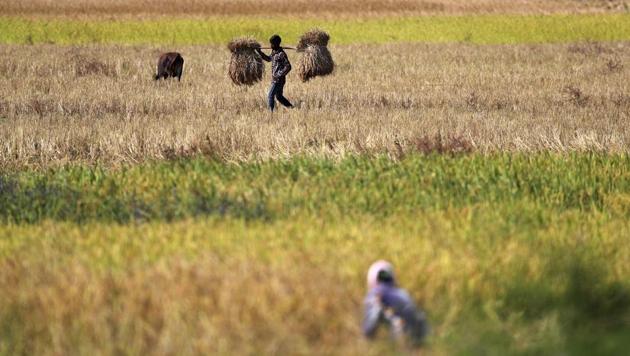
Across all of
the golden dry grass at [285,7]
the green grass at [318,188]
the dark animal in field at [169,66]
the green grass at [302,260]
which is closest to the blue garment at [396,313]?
the green grass at [302,260]

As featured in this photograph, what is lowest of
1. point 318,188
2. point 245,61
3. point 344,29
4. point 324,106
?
point 344,29

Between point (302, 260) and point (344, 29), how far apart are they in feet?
142

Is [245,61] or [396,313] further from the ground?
[396,313]

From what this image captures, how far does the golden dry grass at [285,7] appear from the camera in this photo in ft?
176

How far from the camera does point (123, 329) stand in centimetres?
606

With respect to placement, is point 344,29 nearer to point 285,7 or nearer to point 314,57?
point 285,7

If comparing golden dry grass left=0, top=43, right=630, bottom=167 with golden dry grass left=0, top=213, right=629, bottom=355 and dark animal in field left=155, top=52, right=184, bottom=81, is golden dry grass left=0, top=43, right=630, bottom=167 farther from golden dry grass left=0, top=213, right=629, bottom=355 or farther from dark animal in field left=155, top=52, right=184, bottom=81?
golden dry grass left=0, top=213, right=629, bottom=355

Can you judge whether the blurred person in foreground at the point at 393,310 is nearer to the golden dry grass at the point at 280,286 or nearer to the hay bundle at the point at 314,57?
the golden dry grass at the point at 280,286

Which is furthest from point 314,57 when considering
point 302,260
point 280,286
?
point 280,286

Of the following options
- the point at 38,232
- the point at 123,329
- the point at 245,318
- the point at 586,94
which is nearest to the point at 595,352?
the point at 245,318

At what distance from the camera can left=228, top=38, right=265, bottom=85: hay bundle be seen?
18.9 m

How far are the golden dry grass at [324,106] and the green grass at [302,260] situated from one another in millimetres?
2683

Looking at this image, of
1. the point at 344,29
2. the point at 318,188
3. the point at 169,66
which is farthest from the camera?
the point at 344,29

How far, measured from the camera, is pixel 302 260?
6.99 meters
